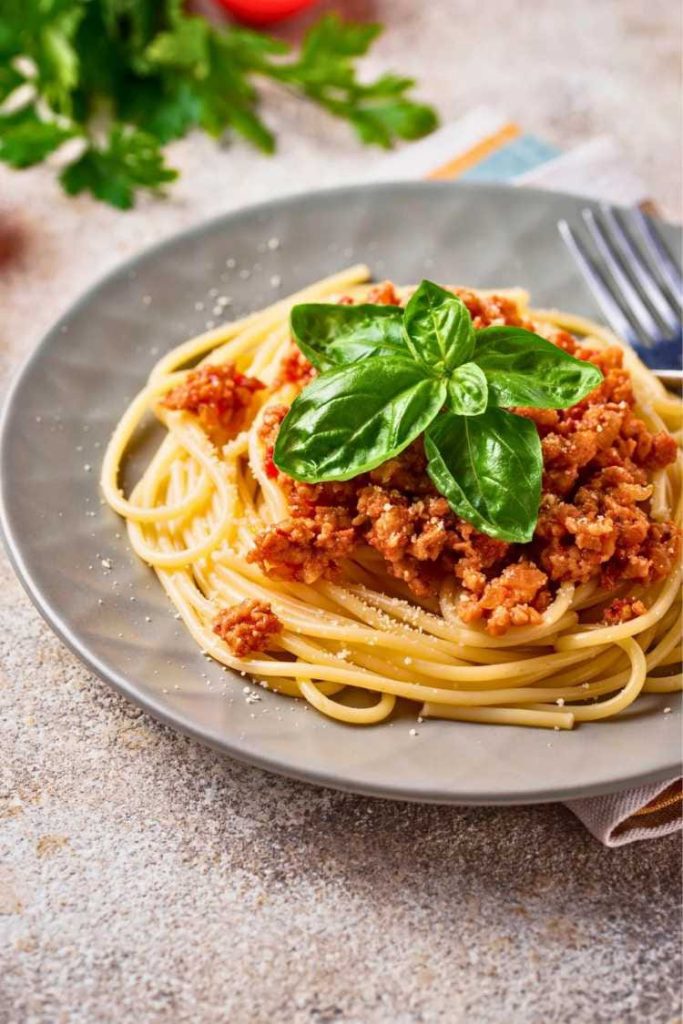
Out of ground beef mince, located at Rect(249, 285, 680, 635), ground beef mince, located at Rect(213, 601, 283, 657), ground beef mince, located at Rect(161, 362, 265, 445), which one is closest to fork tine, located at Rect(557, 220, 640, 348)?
ground beef mince, located at Rect(249, 285, 680, 635)

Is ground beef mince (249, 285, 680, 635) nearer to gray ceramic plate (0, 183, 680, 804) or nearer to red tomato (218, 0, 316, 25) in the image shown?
gray ceramic plate (0, 183, 680, 804)

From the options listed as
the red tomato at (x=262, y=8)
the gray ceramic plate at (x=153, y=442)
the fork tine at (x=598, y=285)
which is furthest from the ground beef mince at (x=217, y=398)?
the red tomato at (x=262, y=8)

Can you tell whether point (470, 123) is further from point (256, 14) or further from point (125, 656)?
point (125, 656)

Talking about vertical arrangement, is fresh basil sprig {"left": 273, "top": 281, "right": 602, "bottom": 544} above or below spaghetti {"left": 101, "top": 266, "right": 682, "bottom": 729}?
above

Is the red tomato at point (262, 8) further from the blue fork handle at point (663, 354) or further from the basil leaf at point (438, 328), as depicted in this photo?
the basil leaf at point (438, 328)

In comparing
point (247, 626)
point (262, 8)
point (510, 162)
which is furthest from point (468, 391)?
Answer: point (262, 8)

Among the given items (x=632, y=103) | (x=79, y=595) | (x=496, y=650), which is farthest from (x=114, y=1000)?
(x=632, y=103)
